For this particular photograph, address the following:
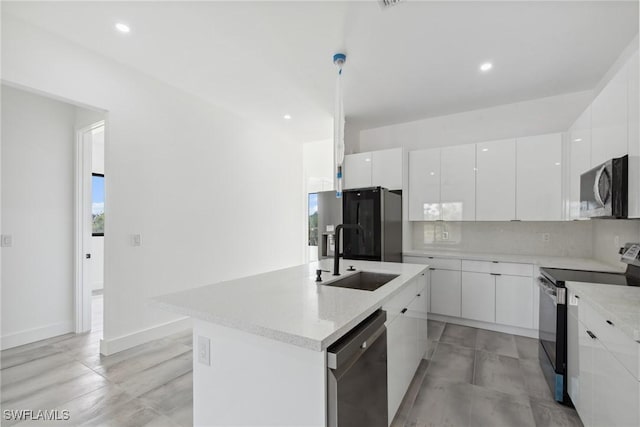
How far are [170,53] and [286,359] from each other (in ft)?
9.19

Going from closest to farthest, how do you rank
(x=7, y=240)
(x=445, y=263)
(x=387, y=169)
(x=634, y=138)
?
(x=634, y=138) < (x=7, y=240) < (x=445, y=263) < (x=387, y=169)

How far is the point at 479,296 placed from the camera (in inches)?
134

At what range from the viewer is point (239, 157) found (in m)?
4.18

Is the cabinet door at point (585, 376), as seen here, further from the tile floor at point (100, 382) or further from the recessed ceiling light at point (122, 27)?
the recessed ceiling light at point (122, 27)

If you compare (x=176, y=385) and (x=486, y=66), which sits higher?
(x=486, y=66)

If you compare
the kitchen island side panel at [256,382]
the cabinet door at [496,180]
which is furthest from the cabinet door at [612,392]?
the cabinet door at [496,180]

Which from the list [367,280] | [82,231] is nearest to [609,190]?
[367,280]

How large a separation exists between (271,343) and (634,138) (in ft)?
7.20

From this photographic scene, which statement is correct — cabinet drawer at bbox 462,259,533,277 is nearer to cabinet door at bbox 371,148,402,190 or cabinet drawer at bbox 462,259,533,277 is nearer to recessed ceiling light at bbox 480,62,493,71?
cabinet door at bbox 371,148,402,190

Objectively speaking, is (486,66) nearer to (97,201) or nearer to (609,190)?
(609,190)

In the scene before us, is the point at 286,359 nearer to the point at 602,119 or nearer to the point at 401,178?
the point at 602,119

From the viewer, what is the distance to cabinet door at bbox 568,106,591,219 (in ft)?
7.97

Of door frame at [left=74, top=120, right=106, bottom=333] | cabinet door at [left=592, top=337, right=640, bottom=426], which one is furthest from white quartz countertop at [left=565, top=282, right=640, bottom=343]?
door frame at [left=74, top=120, right=106, bottom=333]

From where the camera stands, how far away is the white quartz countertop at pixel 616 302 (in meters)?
1.20
